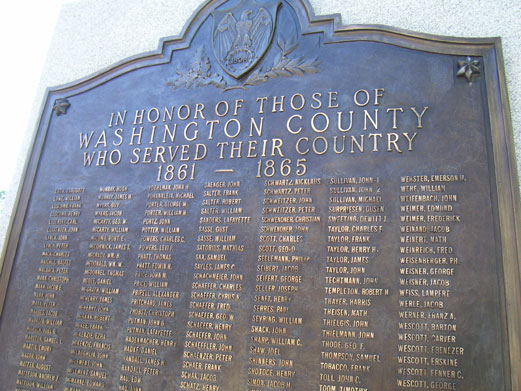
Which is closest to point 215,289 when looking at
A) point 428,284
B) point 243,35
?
point 428,284

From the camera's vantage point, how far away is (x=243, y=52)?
4758 millimetres

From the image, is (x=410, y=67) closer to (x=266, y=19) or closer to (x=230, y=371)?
(x=266, y=19)

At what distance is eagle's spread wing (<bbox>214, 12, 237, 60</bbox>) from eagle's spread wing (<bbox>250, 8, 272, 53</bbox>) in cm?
24

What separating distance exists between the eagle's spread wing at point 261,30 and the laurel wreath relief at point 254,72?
17 cm

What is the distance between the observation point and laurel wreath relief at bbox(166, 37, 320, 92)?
4.44m

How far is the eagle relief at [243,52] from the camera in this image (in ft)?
14.9

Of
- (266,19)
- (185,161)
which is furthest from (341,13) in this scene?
(185,161)

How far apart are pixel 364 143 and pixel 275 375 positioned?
2193 millimetres

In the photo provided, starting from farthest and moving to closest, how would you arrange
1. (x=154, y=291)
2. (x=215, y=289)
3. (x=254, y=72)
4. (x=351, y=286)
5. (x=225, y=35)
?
1. (x=225, y=35)
2. (x=254, y=72)
3. (x=154, y=291)
4. (x=215, y=289)
5. (x=351, y=286)

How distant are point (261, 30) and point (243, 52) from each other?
317 millimetres

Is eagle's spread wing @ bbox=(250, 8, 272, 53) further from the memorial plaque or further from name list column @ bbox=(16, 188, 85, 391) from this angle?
name list column @ bbox=(16, 188, 85, 391)

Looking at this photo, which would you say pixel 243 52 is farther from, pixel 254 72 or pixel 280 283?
pixel 280 283

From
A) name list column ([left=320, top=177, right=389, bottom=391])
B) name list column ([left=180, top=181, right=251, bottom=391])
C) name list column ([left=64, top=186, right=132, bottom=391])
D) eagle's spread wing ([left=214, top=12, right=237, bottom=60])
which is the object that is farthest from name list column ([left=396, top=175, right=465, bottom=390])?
name list column ([left=64, top=186, right=132, bottom=391])

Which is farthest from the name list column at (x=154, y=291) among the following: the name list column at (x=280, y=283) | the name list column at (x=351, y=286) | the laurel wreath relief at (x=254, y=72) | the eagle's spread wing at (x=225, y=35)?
the eagle's spread wing at (x=225, y=35)
